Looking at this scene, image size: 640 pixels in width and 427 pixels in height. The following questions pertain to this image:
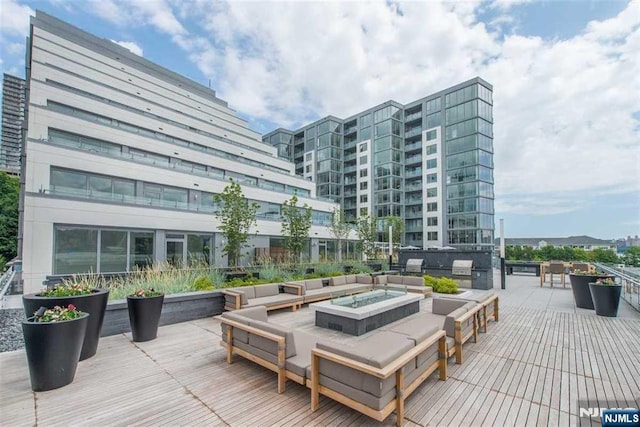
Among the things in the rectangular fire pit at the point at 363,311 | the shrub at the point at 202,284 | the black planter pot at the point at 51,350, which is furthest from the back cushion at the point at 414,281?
the black planter pot at the point at 51,350

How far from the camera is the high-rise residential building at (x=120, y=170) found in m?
11.5

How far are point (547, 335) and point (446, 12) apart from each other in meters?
8.39

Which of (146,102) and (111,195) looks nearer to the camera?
(111,195)

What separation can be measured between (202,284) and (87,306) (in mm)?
2873

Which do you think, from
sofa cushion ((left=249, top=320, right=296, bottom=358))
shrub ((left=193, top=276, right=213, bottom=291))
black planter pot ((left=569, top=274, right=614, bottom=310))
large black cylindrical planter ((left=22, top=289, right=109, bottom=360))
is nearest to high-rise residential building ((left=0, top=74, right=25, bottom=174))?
shrub ((left=193, top=276, right=213, bottom=291))

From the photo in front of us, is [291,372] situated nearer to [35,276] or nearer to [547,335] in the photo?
[547,335]

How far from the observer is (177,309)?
5.82 m

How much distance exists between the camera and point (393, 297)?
5934mm

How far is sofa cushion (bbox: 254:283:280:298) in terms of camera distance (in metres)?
6.68

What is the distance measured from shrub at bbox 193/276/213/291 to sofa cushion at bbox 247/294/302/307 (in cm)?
118

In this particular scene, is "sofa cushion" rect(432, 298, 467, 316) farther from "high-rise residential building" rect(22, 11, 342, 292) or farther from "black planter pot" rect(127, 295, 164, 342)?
"high-rise residential building" rect(22, 11, 342, 292)

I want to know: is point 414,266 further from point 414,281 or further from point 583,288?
point 583,288

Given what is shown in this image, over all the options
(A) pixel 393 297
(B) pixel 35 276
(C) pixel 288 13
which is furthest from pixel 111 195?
(A) pixel 393 297

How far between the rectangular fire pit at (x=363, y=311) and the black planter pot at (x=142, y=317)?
105 inches
